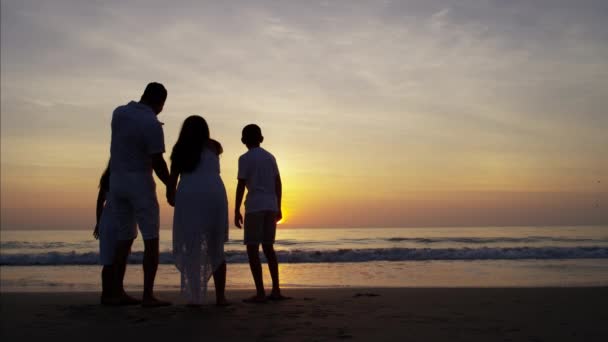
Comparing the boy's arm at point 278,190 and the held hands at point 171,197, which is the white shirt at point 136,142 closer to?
the held hands at point 171,197

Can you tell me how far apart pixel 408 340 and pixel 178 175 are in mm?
2533

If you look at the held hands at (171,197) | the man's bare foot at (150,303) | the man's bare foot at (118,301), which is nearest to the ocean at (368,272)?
the man's bare foot at (118,301)

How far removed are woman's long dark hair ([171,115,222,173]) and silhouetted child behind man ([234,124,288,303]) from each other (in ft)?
2.31

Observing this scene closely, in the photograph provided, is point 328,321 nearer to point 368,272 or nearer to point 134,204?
point 134,204

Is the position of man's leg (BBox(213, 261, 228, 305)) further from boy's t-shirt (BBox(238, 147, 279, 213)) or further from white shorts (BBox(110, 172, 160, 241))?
boy's t-shirt (BBox(238, 147, 279, 213))

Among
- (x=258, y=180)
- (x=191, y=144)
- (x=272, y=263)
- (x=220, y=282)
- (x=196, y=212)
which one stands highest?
(x=191, y=144)

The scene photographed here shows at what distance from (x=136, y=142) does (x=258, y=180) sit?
137 cm

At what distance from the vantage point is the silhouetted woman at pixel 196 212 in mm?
4777

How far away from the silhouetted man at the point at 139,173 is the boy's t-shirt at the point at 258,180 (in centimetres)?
104

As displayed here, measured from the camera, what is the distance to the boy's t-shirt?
5594mm

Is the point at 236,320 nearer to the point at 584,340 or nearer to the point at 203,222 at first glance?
the point at 203,222

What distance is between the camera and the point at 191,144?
4.86 meters

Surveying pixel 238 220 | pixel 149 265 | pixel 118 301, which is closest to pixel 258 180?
pixel 238 220

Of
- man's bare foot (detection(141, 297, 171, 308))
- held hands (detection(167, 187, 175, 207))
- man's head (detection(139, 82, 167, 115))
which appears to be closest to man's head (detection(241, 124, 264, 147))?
man's head (detection(139, 82, 167, 115))
